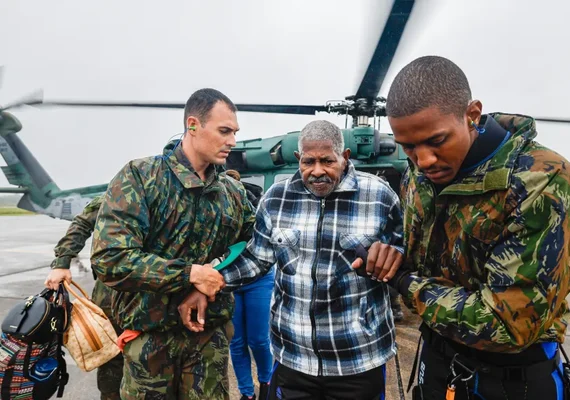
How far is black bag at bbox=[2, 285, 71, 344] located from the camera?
77.4 inches

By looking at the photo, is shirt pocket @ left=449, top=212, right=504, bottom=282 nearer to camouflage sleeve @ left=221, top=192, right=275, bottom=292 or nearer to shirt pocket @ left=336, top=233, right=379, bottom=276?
shirt pocket @ left=336, top=233, right=379, bottom=276

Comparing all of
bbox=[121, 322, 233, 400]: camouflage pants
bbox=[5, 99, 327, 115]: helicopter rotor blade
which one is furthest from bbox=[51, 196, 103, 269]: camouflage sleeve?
bbox=[5, 99, 327, 115]: helicopter rotor blade

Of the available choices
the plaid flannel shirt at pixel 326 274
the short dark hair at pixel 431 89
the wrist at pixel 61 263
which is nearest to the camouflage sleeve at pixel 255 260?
the plaid flannel shirt at pixel 326 274

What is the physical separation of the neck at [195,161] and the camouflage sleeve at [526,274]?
1.40m

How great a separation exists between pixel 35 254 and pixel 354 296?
38.9ft

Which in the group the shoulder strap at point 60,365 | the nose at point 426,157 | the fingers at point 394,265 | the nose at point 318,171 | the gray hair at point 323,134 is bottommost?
the shoulder strap at point 60,365

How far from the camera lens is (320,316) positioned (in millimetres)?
1708

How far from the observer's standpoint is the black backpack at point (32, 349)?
1977 millimetres

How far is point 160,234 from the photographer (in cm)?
187

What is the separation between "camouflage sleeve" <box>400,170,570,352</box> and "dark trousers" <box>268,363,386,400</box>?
0.71 meters

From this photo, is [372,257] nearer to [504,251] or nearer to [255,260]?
[504,251]

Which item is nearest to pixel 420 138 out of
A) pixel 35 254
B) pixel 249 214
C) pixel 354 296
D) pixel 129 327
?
pixel 354 296

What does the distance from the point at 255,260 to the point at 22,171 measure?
491 inches

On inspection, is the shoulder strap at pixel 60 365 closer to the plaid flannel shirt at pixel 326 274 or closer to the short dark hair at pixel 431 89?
the plaid flannel shirt at pixel 326 274
